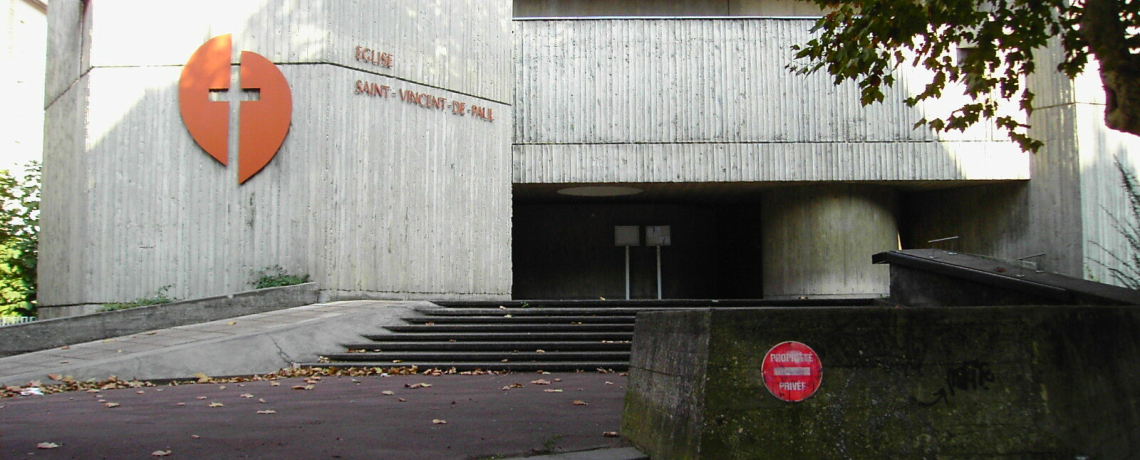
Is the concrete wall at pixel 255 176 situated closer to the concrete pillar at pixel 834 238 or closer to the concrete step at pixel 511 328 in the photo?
the concrete step at pixel 511 328

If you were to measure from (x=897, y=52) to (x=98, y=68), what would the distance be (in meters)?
12.4

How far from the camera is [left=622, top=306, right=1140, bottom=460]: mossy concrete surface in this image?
4574 mm

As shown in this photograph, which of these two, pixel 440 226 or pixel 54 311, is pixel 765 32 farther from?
pixel 54 311

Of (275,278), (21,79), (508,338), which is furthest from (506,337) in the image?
(21,79)

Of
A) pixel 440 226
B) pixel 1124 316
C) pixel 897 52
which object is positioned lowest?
pixel 1124 316

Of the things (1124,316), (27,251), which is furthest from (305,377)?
(27,251)

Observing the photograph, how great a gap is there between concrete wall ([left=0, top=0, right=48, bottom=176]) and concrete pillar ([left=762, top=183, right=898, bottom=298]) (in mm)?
18463

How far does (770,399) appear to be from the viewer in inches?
181

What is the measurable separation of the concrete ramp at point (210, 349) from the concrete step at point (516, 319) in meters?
0.54

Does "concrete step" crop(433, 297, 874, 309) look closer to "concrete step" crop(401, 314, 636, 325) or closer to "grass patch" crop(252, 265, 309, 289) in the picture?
"concrete step" crop(401, 314, 636, 325)

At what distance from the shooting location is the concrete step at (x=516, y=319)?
42.1 feet

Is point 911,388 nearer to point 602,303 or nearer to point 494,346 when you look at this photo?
point 494,346

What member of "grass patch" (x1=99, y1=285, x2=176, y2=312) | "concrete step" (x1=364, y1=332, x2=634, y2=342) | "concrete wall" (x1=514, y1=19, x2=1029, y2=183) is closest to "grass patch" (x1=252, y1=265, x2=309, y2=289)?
"grass patch" (x1=99, y1=285, x2=176, y2=312)

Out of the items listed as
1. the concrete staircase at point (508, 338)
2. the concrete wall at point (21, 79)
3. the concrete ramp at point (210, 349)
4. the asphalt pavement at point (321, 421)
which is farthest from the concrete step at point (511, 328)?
the concrete wall at point (21, 79)
